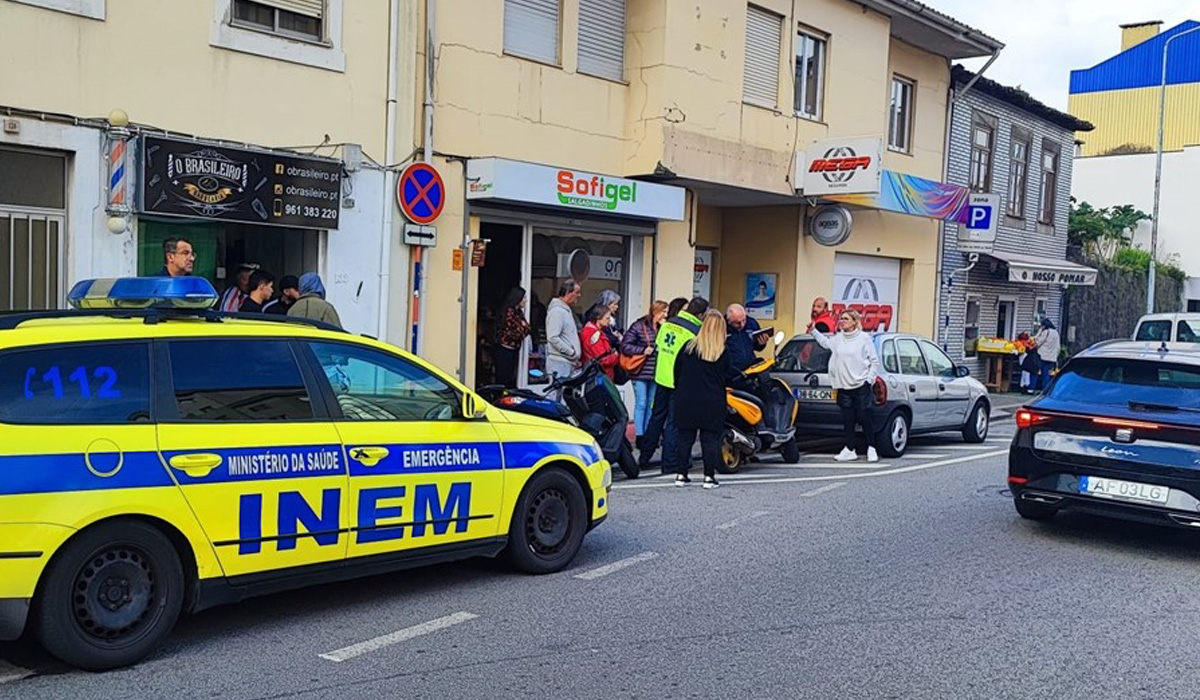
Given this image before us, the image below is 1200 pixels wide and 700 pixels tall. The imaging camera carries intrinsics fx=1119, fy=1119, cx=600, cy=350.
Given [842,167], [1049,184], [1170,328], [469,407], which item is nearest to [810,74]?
[842,167]

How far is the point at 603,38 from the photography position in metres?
14.5

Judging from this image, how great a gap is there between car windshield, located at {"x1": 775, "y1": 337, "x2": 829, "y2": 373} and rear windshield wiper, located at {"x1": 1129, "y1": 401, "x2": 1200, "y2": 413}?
485cm

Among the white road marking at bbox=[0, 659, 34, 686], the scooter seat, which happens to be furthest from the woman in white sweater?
the white road marking at bbox=[0, 659, 34, 686]

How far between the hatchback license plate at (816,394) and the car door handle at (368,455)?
7739 mm

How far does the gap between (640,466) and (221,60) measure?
18.7 ft

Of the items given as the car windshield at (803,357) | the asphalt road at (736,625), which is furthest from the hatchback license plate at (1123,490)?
the car windshield at (803,357)

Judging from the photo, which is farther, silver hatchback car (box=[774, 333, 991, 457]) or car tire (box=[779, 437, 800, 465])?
silver hatchback car (box=[774, 333, 991, 457])

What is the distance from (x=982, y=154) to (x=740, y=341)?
14.4 m

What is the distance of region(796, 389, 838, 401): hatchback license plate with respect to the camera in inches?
507

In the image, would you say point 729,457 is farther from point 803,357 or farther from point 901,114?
point 901,114

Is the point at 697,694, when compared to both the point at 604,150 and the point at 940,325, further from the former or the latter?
the point at 940,325

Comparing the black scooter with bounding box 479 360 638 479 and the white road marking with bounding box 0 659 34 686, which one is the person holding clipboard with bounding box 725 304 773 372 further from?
the white road marking with bounding box 0 659 34 686

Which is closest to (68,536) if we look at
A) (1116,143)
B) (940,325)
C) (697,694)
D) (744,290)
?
(697,694)

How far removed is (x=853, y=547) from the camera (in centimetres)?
809
